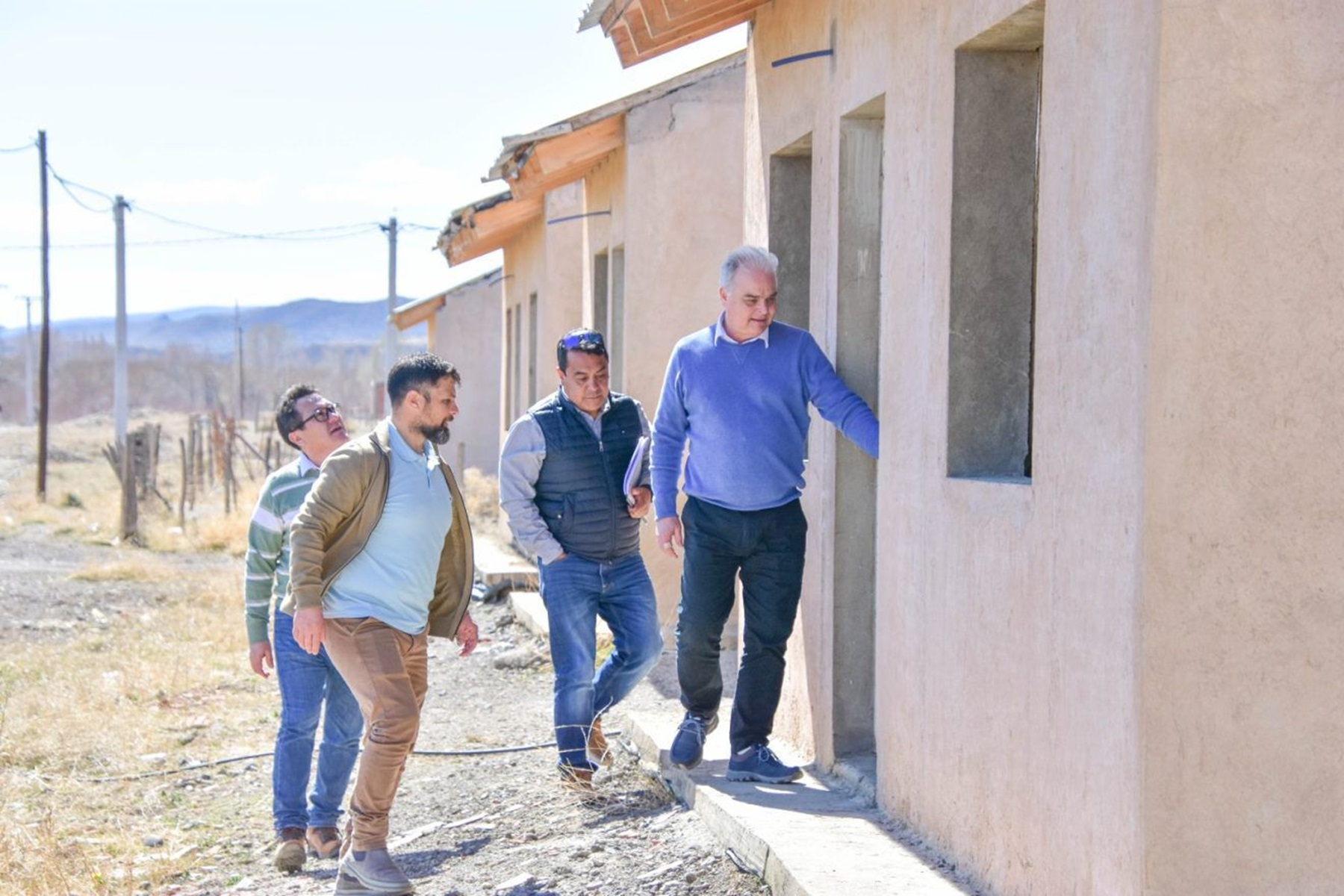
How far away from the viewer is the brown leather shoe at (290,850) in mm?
6547

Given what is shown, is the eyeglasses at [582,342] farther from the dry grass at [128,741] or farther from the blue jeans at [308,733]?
the dry grass at [128,741]

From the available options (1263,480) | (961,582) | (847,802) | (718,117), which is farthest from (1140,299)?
(718,117)

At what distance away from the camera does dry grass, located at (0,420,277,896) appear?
685cm

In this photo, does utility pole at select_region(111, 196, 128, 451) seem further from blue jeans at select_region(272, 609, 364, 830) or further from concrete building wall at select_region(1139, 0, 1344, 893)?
concrete building wall at select_region(1139, 0, 1344, 893)

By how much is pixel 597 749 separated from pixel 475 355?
75.6 ft

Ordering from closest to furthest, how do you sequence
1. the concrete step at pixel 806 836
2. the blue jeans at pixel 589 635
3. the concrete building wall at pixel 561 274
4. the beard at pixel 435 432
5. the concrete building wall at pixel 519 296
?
the concrete step at pixel 806 836 < the beard at pixel 435 432 < the blue jeans at pixel 589 635 < the concrete building wall at pixel 561 274 < the concrete building wall at pixel 519 296

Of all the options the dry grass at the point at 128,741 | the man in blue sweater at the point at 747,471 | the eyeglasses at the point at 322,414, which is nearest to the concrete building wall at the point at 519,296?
the dry grass at the point at 128,741

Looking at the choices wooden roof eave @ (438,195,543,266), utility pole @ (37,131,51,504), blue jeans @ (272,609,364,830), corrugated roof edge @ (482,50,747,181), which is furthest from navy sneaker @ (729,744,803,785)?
utility pole @ (37,131,51,504)

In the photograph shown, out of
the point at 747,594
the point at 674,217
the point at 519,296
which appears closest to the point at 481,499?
the point at 519,296

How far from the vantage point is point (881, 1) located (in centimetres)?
558

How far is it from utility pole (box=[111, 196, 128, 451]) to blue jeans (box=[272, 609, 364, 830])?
25.0 metres

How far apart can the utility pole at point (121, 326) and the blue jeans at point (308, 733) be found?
2495cm

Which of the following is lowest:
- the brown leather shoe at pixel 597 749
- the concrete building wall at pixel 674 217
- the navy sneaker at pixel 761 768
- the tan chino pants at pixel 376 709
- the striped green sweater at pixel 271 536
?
the brown leather shoe at pixel 597 749

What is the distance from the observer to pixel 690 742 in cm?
629
